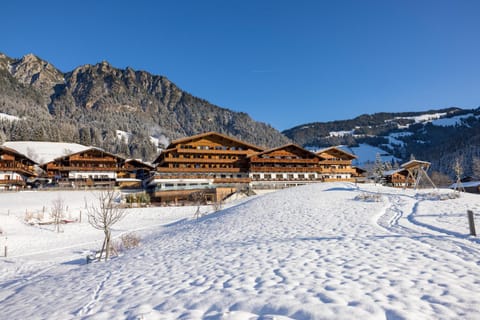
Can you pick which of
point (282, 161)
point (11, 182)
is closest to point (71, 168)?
point (11, 182)

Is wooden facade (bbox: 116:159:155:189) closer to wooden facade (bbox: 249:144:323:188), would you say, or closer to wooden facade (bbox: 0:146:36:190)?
wooden facade (bbox: 0:146:36:190)

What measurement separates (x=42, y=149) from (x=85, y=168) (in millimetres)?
58705

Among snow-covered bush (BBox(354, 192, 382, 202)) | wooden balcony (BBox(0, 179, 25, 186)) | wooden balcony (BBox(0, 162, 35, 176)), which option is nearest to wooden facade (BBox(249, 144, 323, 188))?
snow-covered bush (BBox(354, 192, 382, 202))

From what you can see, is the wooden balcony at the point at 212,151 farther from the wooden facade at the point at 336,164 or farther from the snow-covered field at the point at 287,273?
the snow-covered field at the point at 287,273

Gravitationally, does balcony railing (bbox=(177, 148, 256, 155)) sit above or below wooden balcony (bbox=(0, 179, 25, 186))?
above

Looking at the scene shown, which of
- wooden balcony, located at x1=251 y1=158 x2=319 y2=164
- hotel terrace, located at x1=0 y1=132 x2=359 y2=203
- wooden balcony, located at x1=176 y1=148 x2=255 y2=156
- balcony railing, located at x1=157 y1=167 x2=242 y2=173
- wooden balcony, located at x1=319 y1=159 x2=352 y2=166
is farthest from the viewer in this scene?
wooden balcony, located at x1=319 y1=159 x2=352 y2=166

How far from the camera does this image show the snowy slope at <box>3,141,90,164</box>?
96875 mm

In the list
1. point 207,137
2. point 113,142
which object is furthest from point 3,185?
point 113,142

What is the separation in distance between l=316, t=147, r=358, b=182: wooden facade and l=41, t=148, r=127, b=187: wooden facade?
148ft

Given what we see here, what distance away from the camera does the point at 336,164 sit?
67.3 meters

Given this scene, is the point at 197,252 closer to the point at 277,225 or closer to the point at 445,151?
the point at 277,225

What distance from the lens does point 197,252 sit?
12625 mm

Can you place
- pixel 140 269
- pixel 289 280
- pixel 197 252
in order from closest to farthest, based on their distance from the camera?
pixel 289 280, pixel 140 269, pixel 197 252

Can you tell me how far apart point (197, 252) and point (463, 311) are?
9592mm
